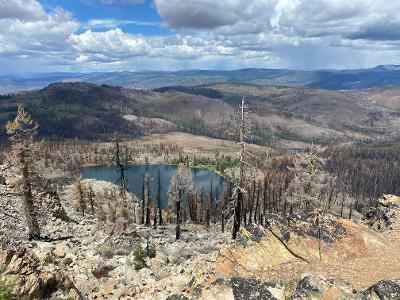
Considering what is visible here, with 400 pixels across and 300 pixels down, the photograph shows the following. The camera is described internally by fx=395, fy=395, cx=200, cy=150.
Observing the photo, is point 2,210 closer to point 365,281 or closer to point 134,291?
point 134,291

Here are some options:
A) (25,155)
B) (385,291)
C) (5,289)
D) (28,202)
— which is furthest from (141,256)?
(5,289)

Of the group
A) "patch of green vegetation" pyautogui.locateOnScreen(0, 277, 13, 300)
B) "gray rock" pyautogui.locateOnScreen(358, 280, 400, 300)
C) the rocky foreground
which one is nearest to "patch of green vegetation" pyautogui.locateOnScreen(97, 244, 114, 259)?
the rocky foreground

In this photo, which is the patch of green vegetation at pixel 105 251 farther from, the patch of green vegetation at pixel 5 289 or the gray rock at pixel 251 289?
the patch of green vegetation at pixel 5 289

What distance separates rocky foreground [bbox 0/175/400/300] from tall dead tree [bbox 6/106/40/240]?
2484 mm

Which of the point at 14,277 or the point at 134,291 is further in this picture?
the point at 134,291

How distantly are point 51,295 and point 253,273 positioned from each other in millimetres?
13534

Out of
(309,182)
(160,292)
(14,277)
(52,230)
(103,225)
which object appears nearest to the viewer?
(14,277)

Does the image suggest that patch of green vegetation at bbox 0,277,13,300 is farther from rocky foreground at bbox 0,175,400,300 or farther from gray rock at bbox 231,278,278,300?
gray rock at bbox 231,278,278,300

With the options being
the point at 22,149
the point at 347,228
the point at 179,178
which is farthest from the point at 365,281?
the point at 179,178

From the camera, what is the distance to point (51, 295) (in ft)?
65.7

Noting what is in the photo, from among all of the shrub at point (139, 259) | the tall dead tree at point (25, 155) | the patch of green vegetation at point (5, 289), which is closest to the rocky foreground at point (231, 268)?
the patch of green vegetation at point (5, 289)

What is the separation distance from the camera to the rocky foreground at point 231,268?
21078 millimetres

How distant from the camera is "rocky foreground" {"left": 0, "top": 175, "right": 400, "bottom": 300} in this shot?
21.1 metres

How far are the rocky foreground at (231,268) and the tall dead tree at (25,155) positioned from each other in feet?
8.15
